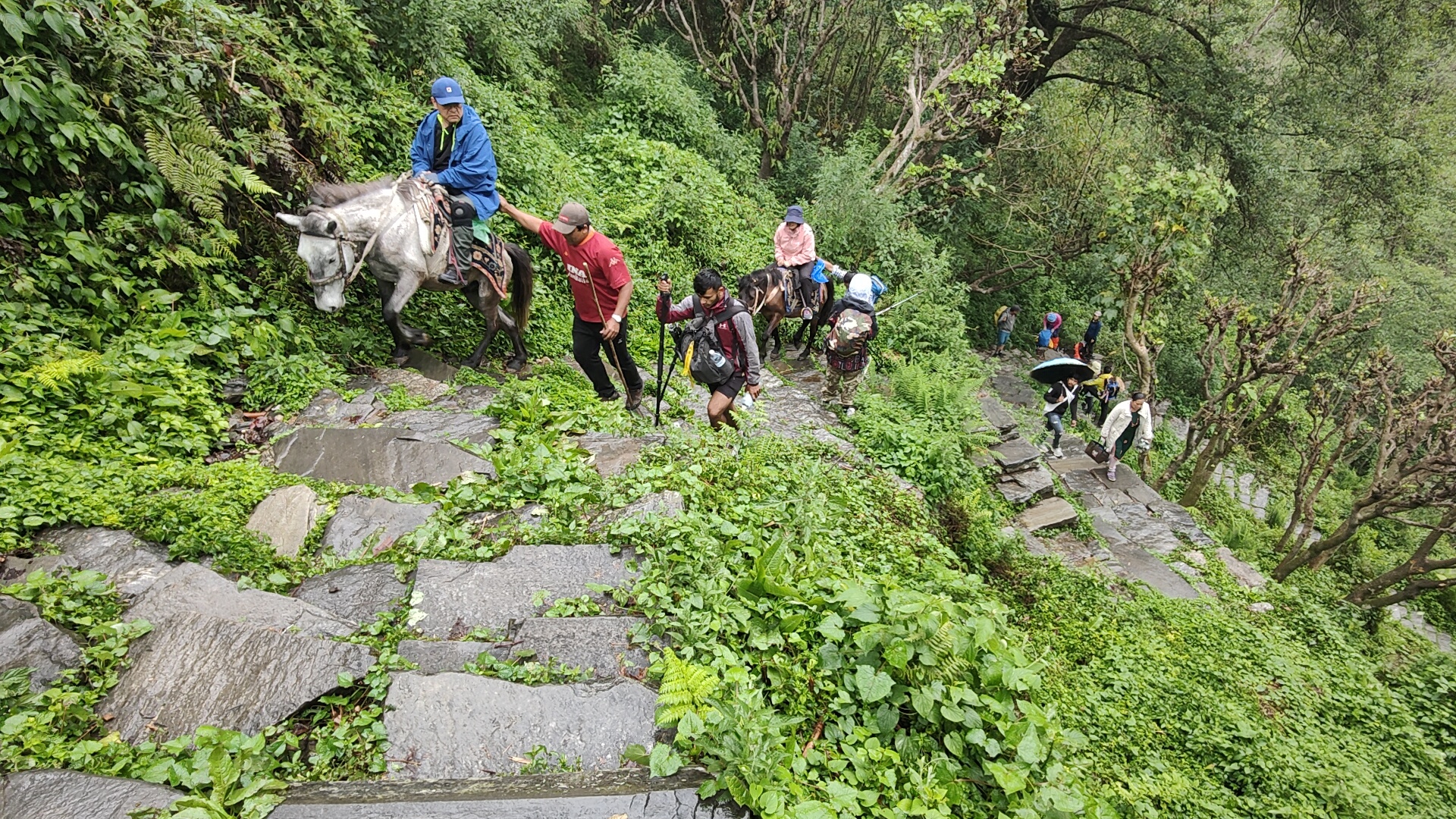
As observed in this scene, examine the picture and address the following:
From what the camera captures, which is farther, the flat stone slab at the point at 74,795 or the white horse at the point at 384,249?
the white horse at the point at 384,249

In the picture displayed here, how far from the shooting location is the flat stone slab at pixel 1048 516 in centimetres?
841

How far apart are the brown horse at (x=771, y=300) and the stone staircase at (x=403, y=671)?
4.87 metres

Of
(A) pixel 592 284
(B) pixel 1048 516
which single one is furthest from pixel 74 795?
(B) pixel 1048 516

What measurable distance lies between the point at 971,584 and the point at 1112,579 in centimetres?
393

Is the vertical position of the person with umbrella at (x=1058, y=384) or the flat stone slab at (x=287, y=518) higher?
the person with umbrella at (x=1058, y=384)

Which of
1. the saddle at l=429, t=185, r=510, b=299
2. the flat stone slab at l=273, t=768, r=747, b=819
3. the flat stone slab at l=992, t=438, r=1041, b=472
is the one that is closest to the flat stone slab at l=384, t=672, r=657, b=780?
the flat stone slab at l=273, t=768, r=747, b=819

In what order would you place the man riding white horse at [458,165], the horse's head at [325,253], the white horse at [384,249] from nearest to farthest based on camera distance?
the horse's head at [325,253] → the white horse at [384,249] → the man riding white horse at [458,165]

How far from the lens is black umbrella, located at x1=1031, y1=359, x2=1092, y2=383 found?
34.3ft

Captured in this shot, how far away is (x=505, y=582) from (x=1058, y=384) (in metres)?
9.81

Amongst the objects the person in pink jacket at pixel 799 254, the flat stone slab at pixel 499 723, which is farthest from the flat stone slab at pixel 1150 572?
the flat stone slab at pixel 499 723

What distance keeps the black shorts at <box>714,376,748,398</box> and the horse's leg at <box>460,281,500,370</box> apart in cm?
254

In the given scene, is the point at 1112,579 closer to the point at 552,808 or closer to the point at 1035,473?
the point at 1035,473

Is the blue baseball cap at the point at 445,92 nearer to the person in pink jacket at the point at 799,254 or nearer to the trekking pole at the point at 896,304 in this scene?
the person in pink jacket at the point at 799,254

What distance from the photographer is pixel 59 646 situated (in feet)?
9.86
